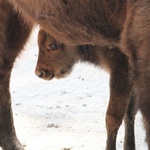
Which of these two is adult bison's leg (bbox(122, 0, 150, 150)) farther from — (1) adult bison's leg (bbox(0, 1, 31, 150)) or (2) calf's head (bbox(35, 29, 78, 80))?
(2) calf's head (bbox(35, 29, 78, 80))

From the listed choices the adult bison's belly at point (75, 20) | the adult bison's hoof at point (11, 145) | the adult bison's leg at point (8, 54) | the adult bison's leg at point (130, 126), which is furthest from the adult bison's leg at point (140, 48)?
the adult bison's hoof at point (11, 145)

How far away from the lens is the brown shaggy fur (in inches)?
86.7

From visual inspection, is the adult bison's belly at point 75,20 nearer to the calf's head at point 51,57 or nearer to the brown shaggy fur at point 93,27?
the brown shaggy fur at point 93,27

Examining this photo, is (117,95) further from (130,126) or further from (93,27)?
(93,27)

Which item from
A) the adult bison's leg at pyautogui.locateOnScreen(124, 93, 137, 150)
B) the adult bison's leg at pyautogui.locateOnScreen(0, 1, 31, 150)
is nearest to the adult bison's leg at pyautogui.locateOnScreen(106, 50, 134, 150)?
the adult bison's leg at pyautogui.locateOnScreen(124, 93, 137, 150)

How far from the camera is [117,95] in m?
Answer: 3.91

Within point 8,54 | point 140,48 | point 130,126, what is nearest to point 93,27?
point 140,48

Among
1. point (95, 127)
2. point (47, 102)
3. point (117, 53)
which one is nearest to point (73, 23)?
point (117, 53)

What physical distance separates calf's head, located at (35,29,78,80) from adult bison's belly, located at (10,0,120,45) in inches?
52.0

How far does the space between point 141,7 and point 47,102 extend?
328 centimetres

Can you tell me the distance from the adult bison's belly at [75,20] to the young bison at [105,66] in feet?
3.33

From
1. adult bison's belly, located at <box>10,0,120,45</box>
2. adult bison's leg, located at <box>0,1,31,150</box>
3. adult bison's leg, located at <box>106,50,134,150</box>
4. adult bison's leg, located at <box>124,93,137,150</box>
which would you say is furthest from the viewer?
adult bison's leg, located at <box>124,93,137,150</box>

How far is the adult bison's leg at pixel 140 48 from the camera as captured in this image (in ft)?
7.11

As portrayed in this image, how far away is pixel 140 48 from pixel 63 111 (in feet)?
9.69
